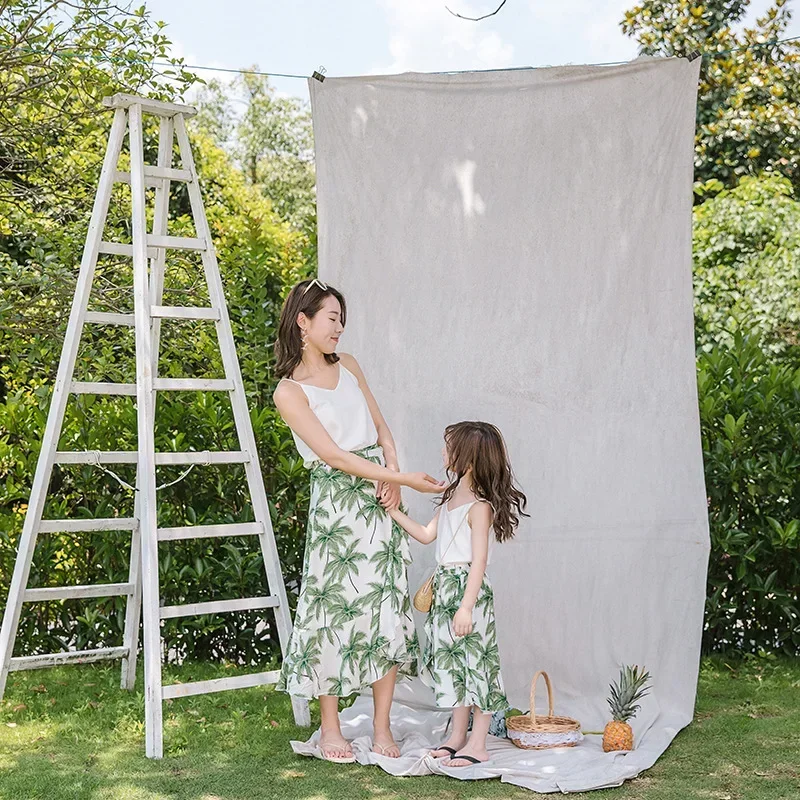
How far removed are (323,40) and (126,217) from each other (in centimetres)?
1795

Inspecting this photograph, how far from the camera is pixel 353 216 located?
386 centimetres

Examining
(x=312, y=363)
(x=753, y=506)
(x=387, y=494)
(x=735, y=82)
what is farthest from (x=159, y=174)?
(x=735, y=82)

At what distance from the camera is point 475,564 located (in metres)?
3.16

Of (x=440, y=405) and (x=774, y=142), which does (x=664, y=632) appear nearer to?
(x=440, y=405)

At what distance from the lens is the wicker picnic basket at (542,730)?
→ 3.25 metres

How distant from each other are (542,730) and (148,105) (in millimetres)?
2436

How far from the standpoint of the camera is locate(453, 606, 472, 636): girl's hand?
312 cm

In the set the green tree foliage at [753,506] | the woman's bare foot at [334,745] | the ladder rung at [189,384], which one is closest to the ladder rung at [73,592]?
the ladder rung at [189,384]

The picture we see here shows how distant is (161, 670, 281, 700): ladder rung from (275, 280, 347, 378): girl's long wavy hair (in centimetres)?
97

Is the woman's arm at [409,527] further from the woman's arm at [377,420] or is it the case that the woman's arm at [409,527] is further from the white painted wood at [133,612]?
the white painted wood at [133,612]

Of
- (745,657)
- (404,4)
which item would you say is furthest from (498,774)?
(404,4)

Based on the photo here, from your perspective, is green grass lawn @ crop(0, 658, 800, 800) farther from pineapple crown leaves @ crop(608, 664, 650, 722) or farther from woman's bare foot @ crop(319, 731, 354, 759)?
pineapple crown leaves @ crop(608, 664, 650, 722)

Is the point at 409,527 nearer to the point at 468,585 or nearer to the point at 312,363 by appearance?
the point at 468,585

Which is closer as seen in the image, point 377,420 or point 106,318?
point 377,420
